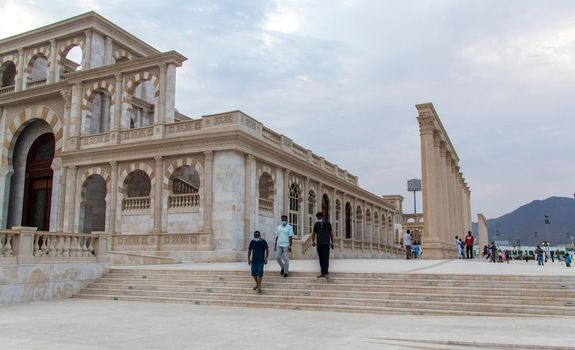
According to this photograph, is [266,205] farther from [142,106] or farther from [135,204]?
[142,106]

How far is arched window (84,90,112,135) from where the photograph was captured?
102ft

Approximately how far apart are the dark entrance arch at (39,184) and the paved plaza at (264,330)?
2258cm

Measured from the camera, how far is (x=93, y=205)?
29906mm

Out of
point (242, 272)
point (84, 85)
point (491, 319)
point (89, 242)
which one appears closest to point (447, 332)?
point (491, 319)

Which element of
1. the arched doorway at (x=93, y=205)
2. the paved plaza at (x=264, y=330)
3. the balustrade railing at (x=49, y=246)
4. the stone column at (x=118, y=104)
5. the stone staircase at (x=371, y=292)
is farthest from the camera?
the arched doorway at (x=93, y=205)

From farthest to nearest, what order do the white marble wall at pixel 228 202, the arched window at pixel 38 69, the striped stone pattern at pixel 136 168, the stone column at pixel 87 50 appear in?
the arched window at pixel 38 69, the stone column at pixel 87 50, the striped stone pattern at pixel 136 168, the white marble wall at pixel 228 202

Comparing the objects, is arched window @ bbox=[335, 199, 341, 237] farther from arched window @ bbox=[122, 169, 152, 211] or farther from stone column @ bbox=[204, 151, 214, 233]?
stone column @ bbox=[204, 151, 214, 233]

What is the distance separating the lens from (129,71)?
92.7 ft

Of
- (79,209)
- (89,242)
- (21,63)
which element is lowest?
(89,242)

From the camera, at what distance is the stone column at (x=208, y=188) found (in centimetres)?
2472

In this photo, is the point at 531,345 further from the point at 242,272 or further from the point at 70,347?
the point at 242,272

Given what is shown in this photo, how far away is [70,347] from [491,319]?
734 cm

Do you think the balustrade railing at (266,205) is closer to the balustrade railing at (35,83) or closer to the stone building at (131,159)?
the stone building at (131,159)

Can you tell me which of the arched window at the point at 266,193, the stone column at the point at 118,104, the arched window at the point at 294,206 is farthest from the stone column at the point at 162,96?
the arched window at the point at 294,206
